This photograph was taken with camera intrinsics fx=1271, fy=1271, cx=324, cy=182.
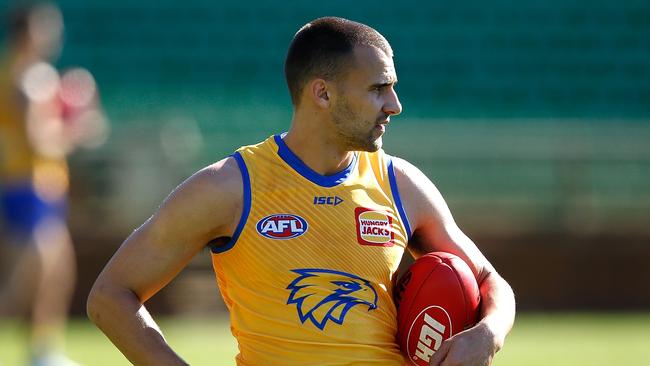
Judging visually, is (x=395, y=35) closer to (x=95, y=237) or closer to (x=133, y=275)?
(x=95, y=237)

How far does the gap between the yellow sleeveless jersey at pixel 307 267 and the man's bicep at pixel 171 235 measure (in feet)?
0.36

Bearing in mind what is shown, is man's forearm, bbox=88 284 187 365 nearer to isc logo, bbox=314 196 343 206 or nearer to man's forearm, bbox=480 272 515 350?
isc logo, bbox=314 196 343 206

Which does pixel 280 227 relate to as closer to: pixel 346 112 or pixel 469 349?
pixel 346 112

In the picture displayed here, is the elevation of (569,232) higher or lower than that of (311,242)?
lower

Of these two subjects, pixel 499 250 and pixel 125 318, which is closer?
pixel 125 318

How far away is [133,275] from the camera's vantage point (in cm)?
418

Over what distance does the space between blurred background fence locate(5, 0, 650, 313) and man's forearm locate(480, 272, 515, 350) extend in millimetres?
8005

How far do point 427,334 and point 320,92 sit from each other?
898mm

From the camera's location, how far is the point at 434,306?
4.27m

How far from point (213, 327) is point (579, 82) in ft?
21.1

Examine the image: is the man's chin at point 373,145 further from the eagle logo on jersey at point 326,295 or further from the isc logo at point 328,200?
the eagle logo on jersey at point 326,295

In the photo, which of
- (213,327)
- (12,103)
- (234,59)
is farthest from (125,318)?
(234,59)

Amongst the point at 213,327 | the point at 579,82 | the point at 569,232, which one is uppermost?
the point at 579,82

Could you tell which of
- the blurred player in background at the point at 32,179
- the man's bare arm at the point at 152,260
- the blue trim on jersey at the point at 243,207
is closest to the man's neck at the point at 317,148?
the blue trim on jersey at the point at 243,207
